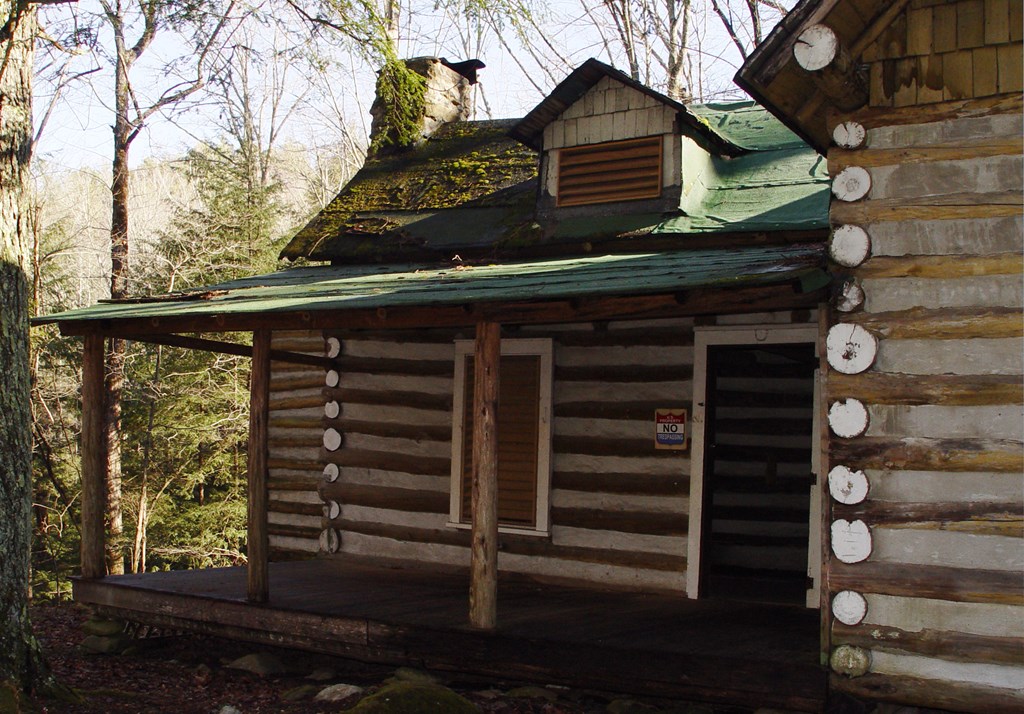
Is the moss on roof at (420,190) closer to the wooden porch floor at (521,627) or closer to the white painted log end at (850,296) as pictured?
the wooden porch floor at (521,627)

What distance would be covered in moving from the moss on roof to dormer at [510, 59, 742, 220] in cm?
49

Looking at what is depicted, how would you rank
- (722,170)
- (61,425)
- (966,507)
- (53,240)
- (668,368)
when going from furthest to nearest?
(53,240)
(61,425)
(722,170)
(668,368)
(966,507)

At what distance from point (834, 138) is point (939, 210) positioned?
2.41 ft

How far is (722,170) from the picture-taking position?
32.8ft

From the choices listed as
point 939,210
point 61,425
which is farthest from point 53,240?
point 939,210

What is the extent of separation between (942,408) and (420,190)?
6885mm

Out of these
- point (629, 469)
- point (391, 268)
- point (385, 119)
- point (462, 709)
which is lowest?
point (462, 709)

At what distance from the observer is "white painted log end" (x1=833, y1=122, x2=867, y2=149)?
20.2 ft

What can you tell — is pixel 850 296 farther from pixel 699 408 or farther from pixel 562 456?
pixel 562 456

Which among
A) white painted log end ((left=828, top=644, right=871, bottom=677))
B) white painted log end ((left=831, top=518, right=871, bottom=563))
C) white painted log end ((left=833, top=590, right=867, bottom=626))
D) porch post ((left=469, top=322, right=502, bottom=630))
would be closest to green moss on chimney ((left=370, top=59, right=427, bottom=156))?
porch post ((left=469, top=322, right=502, bottom=630))

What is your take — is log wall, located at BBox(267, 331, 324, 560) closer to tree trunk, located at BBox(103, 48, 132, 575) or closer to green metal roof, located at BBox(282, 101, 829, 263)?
green metal roof, located at BBox(282, 101, 829, 263)

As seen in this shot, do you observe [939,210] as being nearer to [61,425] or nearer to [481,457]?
[481,457]

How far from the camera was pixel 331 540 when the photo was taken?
1090 cm

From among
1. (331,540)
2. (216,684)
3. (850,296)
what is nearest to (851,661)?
(850,296)
